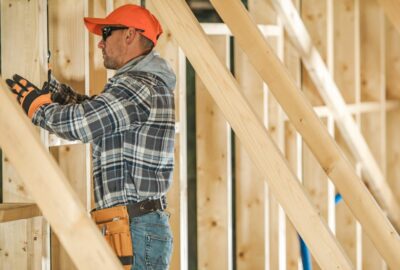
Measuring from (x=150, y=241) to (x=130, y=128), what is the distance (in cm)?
38

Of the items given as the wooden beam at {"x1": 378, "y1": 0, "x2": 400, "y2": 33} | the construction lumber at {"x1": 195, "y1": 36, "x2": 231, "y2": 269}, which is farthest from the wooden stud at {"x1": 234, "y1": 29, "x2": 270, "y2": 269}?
the wooden beam at {"x1": 378, "y1": 0, "x2": 400, "y2": 33}

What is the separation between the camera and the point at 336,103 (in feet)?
16.3

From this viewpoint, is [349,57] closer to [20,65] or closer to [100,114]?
[20,65]

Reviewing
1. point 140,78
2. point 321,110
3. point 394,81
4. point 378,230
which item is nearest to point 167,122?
point 140,78

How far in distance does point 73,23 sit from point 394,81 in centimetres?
357

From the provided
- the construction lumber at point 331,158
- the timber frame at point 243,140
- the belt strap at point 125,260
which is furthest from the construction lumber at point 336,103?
the belt strap at point 125,260

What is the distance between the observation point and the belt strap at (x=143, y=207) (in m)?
2.67

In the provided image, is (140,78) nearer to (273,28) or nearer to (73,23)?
(73,23)

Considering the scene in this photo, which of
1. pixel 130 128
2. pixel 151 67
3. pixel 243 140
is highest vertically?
pixel 151 67

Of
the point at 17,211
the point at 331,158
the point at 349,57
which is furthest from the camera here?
the point at 349,57

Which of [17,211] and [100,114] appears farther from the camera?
[17,211]

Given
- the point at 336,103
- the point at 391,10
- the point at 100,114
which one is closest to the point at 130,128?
the point at 100,114

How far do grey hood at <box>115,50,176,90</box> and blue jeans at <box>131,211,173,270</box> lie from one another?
18.0 inches

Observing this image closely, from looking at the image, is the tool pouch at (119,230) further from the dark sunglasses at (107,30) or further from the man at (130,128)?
the dark sunglasses at (107,30)
